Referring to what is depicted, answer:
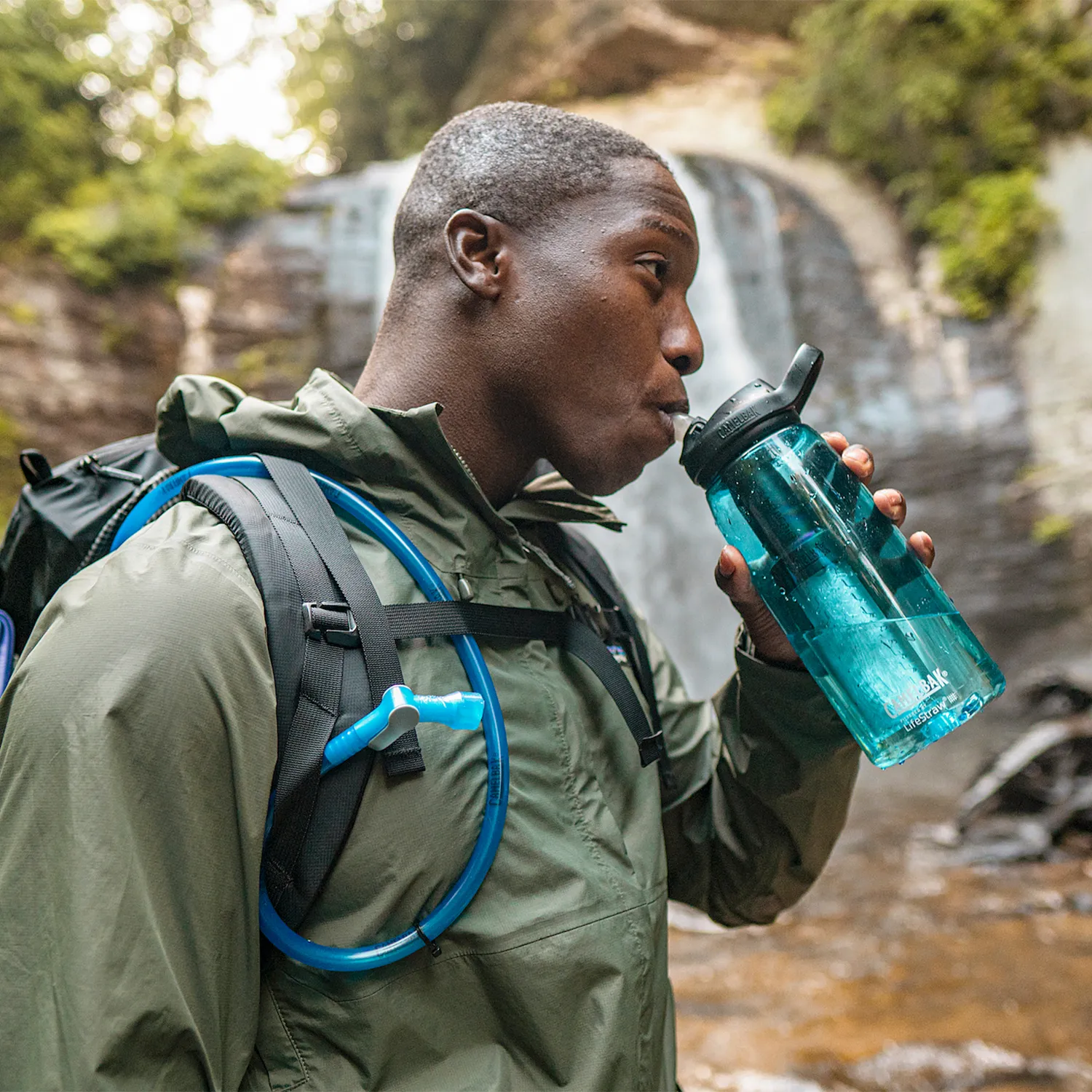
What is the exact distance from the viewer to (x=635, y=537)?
354 inches

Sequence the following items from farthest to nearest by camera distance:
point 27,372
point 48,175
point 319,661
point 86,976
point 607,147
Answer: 1. point 48,175
2. point 27,372
3. point 607,147
4. point 319,661
5. point 86,976

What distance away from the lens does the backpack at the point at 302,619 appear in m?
1.12

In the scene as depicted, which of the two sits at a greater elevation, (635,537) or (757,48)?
(757,48)

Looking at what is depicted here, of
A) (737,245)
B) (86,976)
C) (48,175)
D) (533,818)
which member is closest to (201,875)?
(86,976)

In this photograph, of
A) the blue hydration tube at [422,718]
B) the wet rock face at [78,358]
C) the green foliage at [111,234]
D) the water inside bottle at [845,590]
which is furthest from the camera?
the green foliage at [111,234]

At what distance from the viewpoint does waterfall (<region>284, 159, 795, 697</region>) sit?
29.6 feet

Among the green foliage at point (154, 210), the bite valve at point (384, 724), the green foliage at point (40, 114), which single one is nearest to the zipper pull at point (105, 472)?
the bite valve at point (384, 724)

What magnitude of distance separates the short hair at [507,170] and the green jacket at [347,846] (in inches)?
15.3

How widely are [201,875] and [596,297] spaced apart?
1.04m

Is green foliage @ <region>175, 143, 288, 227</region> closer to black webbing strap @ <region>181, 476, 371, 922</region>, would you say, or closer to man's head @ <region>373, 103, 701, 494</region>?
man's head @ <region>373, 103, 701, 494</region>

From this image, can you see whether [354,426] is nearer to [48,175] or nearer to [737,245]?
[737,245]

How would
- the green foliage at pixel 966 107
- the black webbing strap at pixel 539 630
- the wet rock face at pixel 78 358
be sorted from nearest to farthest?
the black webbing strap at pixel 539 630
the wet rock face at pixel 78 358
the green foliage at pixel 966 107

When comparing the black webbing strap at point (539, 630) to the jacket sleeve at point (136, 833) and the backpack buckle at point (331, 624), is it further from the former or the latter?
the jacket sleeve at point (136, 833)

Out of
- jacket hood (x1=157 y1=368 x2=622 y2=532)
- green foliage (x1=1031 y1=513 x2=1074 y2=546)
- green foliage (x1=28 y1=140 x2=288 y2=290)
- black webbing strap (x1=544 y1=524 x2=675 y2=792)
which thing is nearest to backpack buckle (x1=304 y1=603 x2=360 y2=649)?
jacket hood (x1=157 y1=368 x2=622 y2=532)
